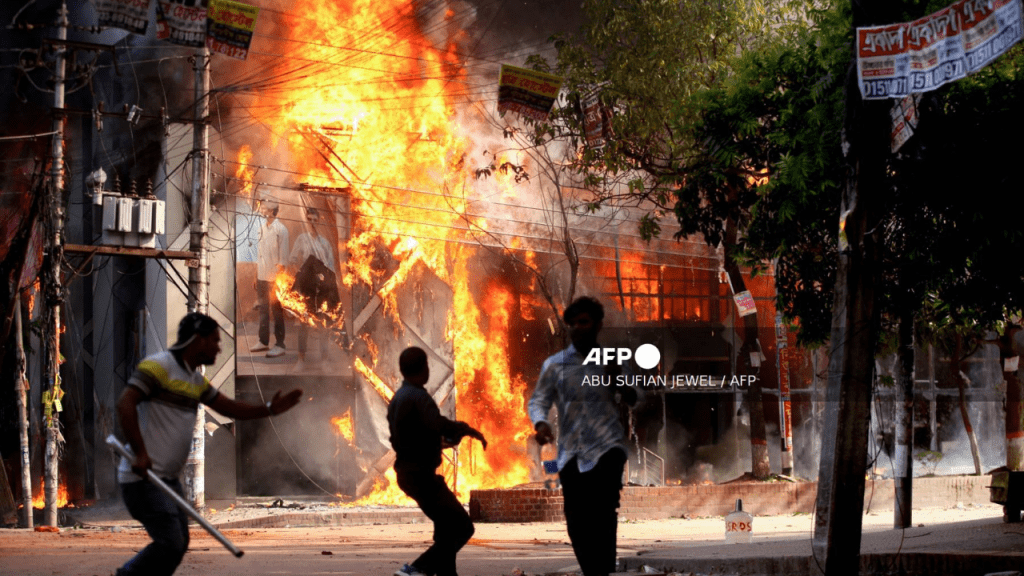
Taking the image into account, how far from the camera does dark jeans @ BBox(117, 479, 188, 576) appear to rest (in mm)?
5383

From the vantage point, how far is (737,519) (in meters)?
12.5

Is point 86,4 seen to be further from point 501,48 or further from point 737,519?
point 737,519

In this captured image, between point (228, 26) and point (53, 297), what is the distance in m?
5.57

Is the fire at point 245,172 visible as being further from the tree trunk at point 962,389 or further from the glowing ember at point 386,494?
the tree trunk at point 962,389

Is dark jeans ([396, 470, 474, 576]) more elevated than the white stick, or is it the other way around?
the white stick

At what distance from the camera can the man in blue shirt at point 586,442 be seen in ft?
20.7

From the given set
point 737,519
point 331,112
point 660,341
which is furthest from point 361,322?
point 737,519

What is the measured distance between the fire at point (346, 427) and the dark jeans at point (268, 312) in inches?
87.2

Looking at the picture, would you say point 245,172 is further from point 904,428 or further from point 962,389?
point 962,389

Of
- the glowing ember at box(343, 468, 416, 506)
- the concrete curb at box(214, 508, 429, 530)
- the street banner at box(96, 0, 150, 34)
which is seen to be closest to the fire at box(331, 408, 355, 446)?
the glowing ember at box(343, 468, 416, 506)

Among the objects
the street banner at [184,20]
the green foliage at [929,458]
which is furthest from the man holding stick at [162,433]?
the green foliage at [929,458]

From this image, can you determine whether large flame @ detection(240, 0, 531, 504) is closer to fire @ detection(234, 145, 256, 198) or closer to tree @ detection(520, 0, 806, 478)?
fire @ detection(234, 145, 256, 198)

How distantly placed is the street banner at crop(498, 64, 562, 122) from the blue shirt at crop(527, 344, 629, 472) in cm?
969

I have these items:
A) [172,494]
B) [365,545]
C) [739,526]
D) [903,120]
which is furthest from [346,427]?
[172,494]
